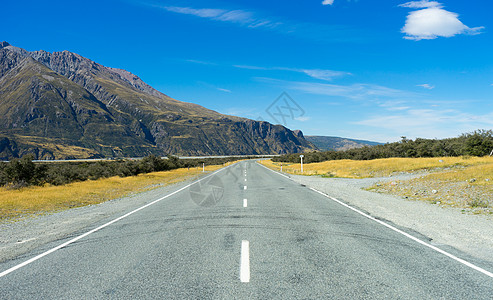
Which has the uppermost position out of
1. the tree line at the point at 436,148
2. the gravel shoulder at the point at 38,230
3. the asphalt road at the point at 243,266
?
the tree line at the point at 436,148

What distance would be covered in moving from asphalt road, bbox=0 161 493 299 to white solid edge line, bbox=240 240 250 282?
0.02 meters

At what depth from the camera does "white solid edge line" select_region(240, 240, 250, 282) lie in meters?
4.30

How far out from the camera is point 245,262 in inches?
196

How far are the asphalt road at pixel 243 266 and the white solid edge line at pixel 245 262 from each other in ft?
0.06

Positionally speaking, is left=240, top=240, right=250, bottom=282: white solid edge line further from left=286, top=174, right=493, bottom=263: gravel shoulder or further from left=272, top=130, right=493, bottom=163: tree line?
left=272, top=130, right=493, bottom=163: tree line

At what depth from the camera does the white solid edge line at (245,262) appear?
4.30m

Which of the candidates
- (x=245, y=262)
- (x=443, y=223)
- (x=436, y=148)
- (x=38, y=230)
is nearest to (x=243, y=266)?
(x=245, y=262)

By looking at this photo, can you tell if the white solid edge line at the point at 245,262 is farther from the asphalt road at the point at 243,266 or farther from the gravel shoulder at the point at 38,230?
the gravel shoulder at the point at 38,230

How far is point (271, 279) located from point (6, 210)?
13366 mm

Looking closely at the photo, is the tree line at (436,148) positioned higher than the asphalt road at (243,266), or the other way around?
the tree line at (436,148)

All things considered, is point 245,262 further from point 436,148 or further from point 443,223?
point 436,148

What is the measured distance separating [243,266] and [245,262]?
0.64 ft

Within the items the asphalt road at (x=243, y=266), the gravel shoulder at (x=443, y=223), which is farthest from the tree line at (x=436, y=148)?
the asphalt road at (x=243, y=266)

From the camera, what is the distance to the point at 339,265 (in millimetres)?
4867
